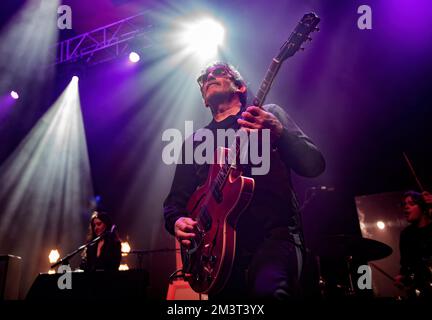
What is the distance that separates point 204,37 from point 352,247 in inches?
198

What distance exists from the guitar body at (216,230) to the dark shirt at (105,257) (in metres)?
4.09

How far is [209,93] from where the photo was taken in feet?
9.53

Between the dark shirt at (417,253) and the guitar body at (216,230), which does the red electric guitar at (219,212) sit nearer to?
the guitar body at (216,230)

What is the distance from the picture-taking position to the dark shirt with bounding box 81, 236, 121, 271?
19.8 ft

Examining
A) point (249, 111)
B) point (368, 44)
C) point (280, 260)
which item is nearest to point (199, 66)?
point (368, 44)

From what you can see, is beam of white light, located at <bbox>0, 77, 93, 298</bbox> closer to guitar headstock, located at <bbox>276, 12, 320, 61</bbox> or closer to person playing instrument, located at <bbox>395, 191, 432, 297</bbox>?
guitar headstock, located at <bbox>276, 12, 320, 61</bbox>

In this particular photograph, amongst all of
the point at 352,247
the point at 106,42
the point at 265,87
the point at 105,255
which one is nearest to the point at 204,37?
the point at 106,42

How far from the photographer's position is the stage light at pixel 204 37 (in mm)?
6894

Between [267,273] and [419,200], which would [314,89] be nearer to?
[419,200]

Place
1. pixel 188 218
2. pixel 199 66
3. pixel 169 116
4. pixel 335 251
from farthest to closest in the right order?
pixel 169 116 < pixel 199 66 < pixel 335 251 < pixel 188 218

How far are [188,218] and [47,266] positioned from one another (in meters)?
10.3

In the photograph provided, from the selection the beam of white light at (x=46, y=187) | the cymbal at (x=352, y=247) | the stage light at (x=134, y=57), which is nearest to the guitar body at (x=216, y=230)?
the cymbal at (x=352, y=247)
